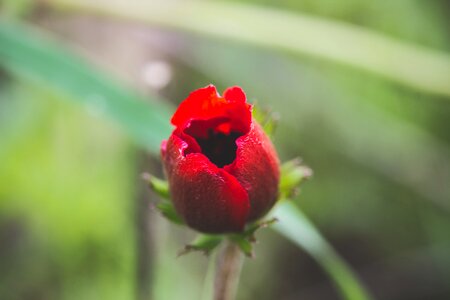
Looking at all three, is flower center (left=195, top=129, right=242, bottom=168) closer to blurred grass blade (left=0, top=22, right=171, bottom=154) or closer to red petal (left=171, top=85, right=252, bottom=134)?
red petal (left=171, top=85, right=252, bottom=134)

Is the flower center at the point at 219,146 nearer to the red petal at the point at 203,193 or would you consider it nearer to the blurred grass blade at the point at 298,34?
the red petal at the point at 203,193

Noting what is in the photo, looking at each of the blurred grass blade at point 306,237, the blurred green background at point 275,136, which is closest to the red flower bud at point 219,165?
the blurred grass blade at point 306,237

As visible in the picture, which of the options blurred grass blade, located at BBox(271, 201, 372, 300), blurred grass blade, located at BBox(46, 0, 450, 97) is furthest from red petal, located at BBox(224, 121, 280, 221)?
blurred grass blade, located at BBox(46, 0, 450, 97)

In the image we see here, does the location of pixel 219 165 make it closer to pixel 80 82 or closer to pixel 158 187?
pixel 158 187

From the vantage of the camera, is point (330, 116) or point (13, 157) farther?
point (330, 116)

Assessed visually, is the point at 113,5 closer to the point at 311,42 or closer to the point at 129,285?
the point at 311,42

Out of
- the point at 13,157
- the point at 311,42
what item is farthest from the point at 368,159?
the point at 13,157
